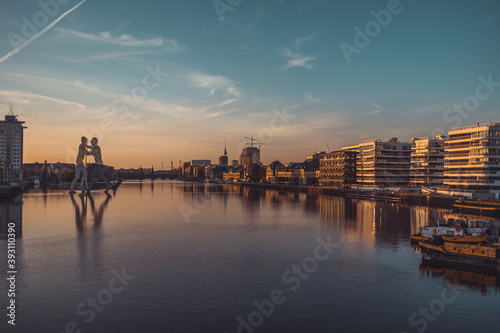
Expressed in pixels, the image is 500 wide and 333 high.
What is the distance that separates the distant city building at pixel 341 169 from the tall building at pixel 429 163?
33925mm

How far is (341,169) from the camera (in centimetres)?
18238

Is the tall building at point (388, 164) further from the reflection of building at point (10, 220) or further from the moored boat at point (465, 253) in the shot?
the reflection of building at point (10, 220)

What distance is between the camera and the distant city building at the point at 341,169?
17988cm

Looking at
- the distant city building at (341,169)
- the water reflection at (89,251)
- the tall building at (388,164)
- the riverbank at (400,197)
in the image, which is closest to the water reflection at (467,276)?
the water reflection at (89,251)

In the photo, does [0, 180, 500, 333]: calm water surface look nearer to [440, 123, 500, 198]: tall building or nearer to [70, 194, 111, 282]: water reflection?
[70, 194, 111, 282]: water reflection

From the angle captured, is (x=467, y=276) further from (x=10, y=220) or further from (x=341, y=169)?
(x=341, y=169)

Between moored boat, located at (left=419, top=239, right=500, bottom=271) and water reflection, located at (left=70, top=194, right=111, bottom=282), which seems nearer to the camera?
water reflection, located at (left=70, top=194, right=111, bottom=282)

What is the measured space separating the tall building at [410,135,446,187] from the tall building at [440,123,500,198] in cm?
3425

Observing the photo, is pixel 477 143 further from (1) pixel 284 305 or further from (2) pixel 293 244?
(1) pixel 284 305

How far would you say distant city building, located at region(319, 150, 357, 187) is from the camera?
590 ft

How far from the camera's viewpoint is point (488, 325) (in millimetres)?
24734

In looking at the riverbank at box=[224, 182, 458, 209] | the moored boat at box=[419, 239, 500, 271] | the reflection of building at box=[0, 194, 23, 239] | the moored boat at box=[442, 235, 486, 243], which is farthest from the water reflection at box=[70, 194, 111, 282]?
the riverbank at box=[224, 182, 458, 209]

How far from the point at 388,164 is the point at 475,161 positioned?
194 ft

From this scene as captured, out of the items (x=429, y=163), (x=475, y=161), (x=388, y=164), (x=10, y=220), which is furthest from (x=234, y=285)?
(x=388, y=164)
